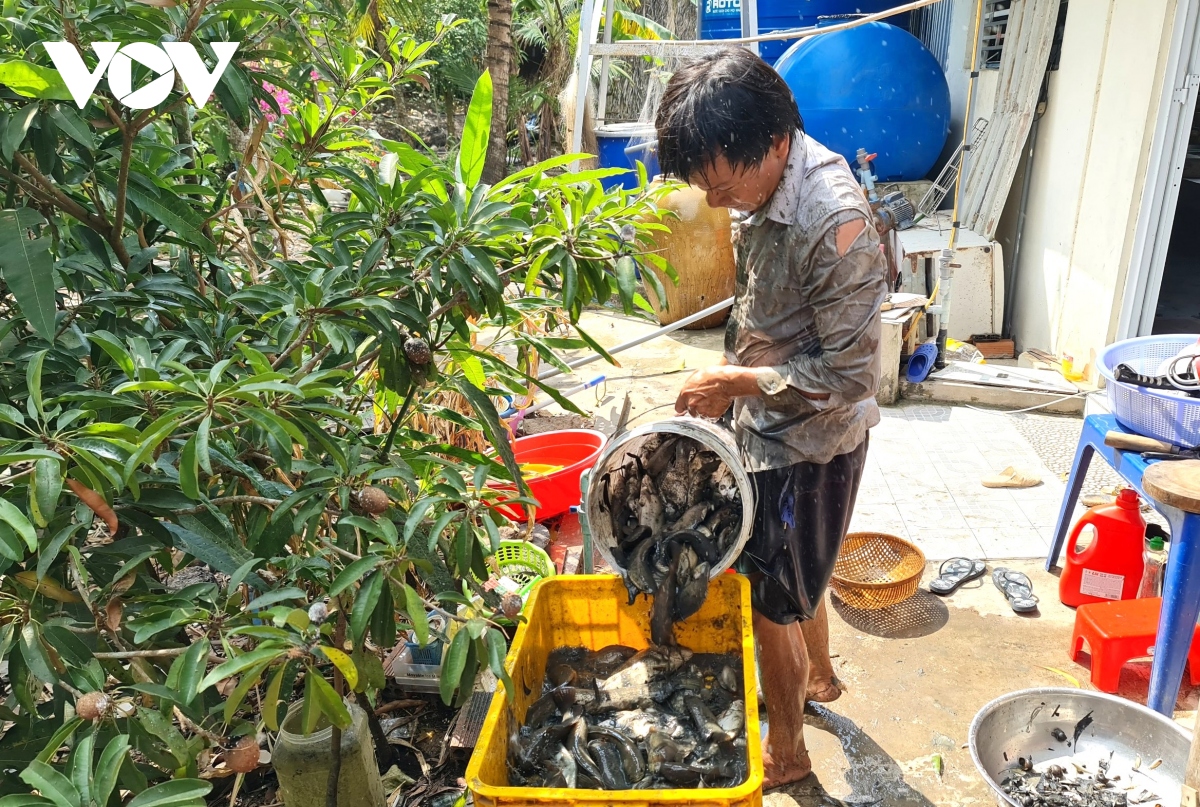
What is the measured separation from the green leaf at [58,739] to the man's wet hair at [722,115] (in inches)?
64.8

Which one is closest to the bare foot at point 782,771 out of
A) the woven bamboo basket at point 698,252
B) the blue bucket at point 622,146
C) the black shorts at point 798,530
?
the black shorts at point 798,530

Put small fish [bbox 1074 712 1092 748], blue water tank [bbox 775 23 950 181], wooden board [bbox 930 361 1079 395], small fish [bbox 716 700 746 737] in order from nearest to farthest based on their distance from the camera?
small fish [bbox 716 700 746 737]
small fish [bbox 1074 712 1092 748]
wooden board [bbox 930 361 1079 395]
blue water tank [bbox 775 23 950 181]

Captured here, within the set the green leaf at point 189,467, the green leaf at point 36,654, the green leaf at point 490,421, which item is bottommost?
the green leaf at point 36,654

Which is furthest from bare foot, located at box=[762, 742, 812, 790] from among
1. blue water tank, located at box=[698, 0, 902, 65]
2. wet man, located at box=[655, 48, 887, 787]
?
blue water tank, located at box=[698, 0, 902, 65]

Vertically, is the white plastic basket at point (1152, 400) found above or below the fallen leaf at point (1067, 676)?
above

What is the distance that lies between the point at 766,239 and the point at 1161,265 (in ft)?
12.4

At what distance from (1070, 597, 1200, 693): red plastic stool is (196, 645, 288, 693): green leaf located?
2856 millimetres

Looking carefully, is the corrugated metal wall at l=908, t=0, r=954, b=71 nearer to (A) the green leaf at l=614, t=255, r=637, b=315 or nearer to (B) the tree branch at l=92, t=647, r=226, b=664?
(A) the green leaf at l=614, t=255, r=637, b=315

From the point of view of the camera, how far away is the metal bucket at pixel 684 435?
6.91 ft

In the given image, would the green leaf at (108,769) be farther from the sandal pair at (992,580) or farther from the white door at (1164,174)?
the white door at (1164,174)

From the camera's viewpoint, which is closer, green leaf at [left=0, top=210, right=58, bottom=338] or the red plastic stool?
green leaf at [left=0, top=210, right=58, bottom=338]

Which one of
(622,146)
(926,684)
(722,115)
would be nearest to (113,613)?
(722,115)

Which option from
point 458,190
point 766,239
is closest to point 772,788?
point 766,239

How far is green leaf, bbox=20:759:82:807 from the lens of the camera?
104 cm
